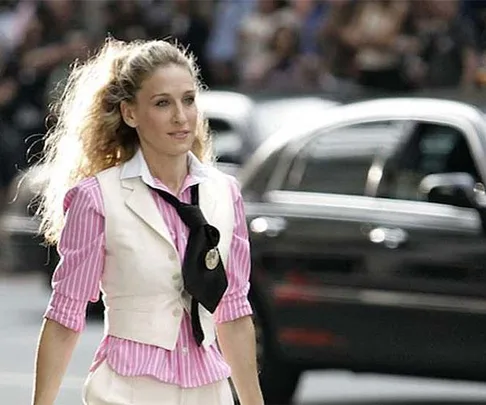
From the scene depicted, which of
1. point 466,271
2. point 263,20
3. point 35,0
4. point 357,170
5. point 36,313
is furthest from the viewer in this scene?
point 35,0

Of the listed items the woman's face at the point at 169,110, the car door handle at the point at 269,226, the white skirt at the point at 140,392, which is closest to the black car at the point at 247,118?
the car door handle at the point at 269,226

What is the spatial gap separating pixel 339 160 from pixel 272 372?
1.12m

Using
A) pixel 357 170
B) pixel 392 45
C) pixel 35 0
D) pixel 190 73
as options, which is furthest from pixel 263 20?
pixel 190 73

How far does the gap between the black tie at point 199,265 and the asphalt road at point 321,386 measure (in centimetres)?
478

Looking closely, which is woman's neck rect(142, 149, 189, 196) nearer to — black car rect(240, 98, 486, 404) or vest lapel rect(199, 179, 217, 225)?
vest lapel rect(199, 179, 217, 225)

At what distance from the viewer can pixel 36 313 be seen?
50.3ft

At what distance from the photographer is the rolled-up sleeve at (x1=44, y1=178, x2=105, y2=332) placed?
16.2 feet

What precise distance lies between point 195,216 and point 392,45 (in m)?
11.7

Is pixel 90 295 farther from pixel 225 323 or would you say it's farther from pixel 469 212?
pixel 469 212

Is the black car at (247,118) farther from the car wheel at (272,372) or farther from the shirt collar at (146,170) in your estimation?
the shirt collar at (146,170)

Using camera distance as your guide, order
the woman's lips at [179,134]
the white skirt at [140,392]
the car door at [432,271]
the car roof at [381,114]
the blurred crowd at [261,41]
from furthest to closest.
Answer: the blurred crowd at [261,41], the car roof at [381,114], the car door at [432,271], the woman's lips at [179,134], the white skirt at [140,392]

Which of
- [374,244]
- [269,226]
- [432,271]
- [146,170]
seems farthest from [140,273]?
[269,226]

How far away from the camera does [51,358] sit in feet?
16.2

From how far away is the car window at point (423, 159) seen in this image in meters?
9.66
